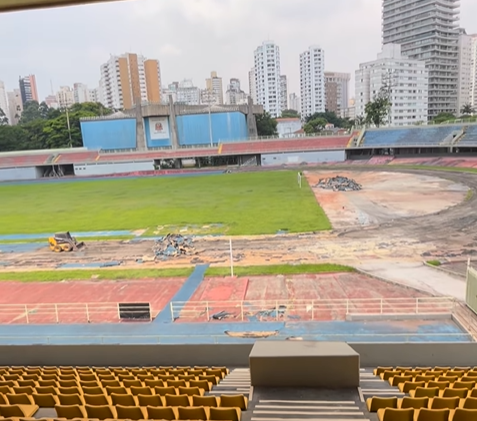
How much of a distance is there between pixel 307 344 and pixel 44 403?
3.63 m

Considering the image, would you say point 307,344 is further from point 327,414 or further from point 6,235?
point 6,235

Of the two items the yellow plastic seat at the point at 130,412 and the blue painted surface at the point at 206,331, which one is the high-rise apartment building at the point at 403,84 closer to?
the blue painted surface at the point at 206,331

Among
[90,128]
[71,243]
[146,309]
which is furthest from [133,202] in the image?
[90,128]

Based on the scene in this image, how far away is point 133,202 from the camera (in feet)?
127

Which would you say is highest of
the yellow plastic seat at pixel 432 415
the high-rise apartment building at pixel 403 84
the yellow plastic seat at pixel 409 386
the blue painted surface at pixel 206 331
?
the high-rise apartment building at pixel 403 84

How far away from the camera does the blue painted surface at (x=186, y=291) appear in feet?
44.4

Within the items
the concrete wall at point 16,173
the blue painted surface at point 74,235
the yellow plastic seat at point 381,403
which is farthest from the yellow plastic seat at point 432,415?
the concrete wall at point 16,173

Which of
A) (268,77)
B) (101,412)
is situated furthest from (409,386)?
(268,77)

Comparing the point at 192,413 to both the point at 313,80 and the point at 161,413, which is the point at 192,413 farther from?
the point at 313,80

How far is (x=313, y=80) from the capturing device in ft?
570

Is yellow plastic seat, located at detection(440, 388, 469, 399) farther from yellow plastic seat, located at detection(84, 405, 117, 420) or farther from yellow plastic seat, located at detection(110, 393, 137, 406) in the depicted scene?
yellow plastic seat, located at detection(84, 405, 117, 420)

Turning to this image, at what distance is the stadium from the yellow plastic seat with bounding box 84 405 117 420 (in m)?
0.02

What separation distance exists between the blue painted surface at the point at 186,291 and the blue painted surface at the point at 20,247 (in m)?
11.7

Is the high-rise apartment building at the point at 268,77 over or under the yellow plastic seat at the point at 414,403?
over
